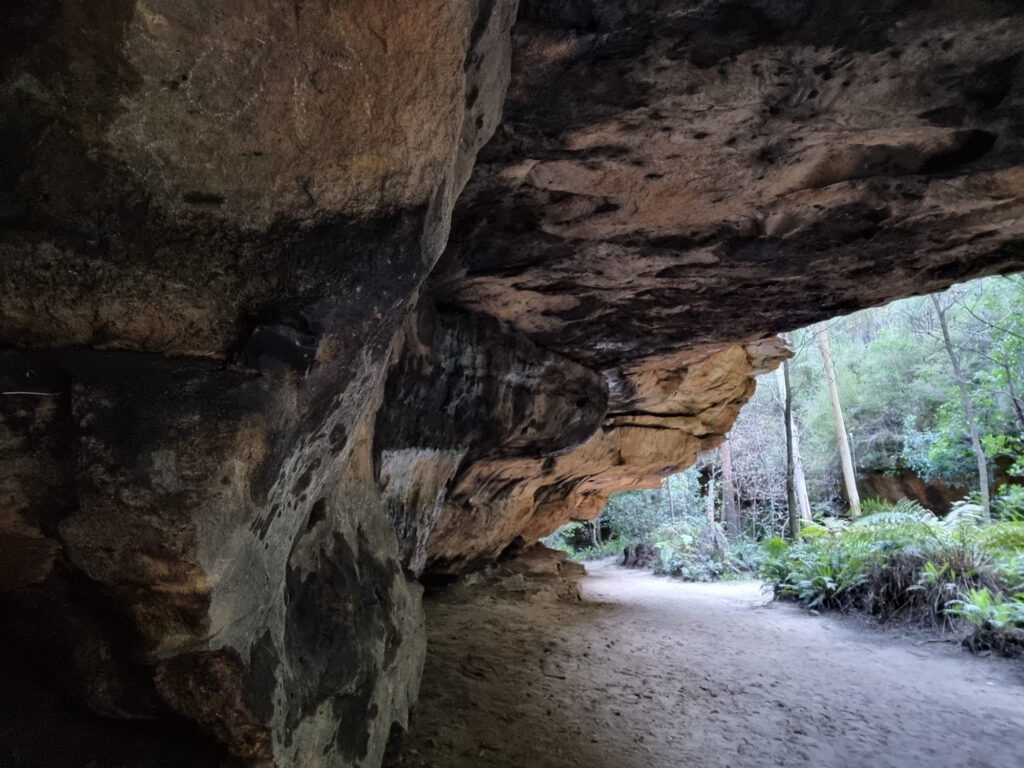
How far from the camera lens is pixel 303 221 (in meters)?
1.88

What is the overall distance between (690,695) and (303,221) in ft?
17.9

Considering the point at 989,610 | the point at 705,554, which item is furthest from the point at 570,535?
the point at 989,610

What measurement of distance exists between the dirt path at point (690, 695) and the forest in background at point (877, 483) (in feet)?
4.47

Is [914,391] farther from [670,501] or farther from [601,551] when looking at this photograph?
[601,551]

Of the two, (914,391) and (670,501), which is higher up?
(914,391)

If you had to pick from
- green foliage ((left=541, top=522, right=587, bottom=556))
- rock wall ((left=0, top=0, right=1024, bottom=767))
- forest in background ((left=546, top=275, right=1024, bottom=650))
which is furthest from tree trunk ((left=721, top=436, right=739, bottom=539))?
rock wall ((left=0, top=0, right=1024, bottom=767))

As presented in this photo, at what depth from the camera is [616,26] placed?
2477 mm

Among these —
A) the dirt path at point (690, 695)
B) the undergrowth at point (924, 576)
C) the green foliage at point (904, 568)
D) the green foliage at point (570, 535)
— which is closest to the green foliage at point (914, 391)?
the green foliage at point (904, 568)

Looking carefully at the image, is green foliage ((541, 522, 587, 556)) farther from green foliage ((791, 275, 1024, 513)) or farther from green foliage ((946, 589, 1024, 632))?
green foliage ((946, 589, 1024, 632))

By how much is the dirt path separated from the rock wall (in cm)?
109

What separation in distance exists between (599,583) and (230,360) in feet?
40.8

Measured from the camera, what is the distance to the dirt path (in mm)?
4184

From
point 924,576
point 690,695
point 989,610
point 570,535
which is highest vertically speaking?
point 924,576

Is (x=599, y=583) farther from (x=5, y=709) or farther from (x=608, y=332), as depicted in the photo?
Answer: (x=5, y=709)
